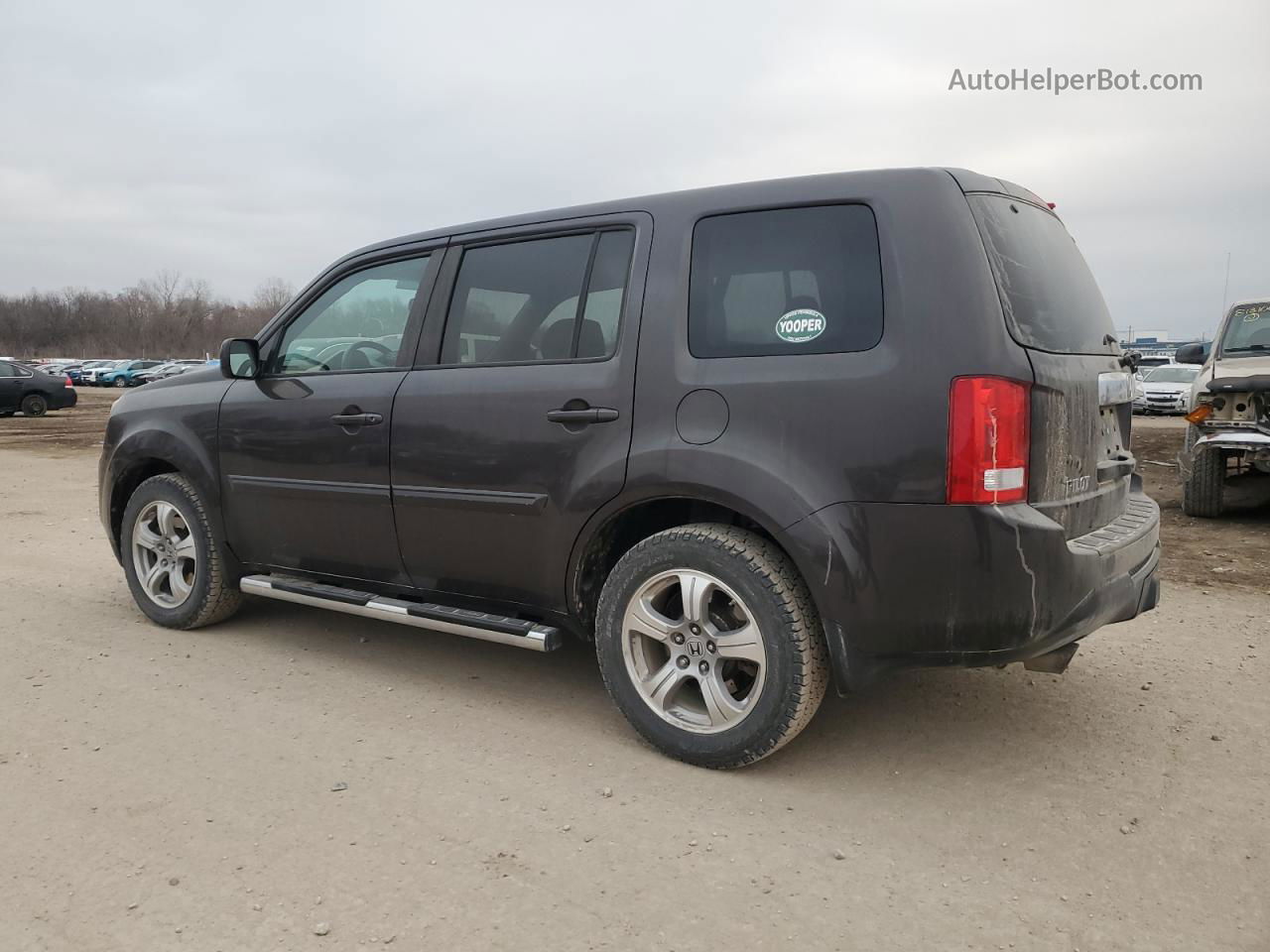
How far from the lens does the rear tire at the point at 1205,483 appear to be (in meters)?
8.59

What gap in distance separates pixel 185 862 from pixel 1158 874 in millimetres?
2591

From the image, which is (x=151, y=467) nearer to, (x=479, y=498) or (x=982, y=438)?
(x=479, y=498)

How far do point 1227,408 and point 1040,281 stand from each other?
6.24m

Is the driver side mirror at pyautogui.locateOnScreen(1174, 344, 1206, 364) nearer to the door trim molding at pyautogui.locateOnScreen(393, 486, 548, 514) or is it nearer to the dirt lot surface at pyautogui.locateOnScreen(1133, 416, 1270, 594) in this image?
the dirt lot surface at pyautogui.locateOnScreen(1133, 416, 1270, 594)

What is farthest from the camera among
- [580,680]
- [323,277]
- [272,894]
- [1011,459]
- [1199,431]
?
[1199,431]

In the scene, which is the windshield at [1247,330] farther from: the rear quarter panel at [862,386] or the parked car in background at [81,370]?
the parked car in background at [81,370]

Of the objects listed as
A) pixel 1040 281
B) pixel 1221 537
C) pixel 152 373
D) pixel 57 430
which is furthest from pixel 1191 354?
pixel 152 373

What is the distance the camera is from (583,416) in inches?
138

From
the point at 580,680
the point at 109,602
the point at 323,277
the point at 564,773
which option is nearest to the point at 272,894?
the point at 564,773

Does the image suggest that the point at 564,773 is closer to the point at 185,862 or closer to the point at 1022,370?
the point at 185,862

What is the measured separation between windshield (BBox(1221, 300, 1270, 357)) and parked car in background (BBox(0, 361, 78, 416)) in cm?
2633

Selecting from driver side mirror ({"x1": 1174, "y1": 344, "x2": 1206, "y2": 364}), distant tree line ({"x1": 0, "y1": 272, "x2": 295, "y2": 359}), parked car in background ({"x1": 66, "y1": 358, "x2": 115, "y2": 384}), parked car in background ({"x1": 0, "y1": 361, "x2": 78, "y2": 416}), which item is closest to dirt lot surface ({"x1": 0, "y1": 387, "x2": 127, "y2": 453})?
parked car in background ({"x1": 0, "y1": 361, "x2": 78, "y2": 416})

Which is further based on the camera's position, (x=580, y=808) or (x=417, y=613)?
(x=417, y=613)

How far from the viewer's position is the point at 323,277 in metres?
4.56
